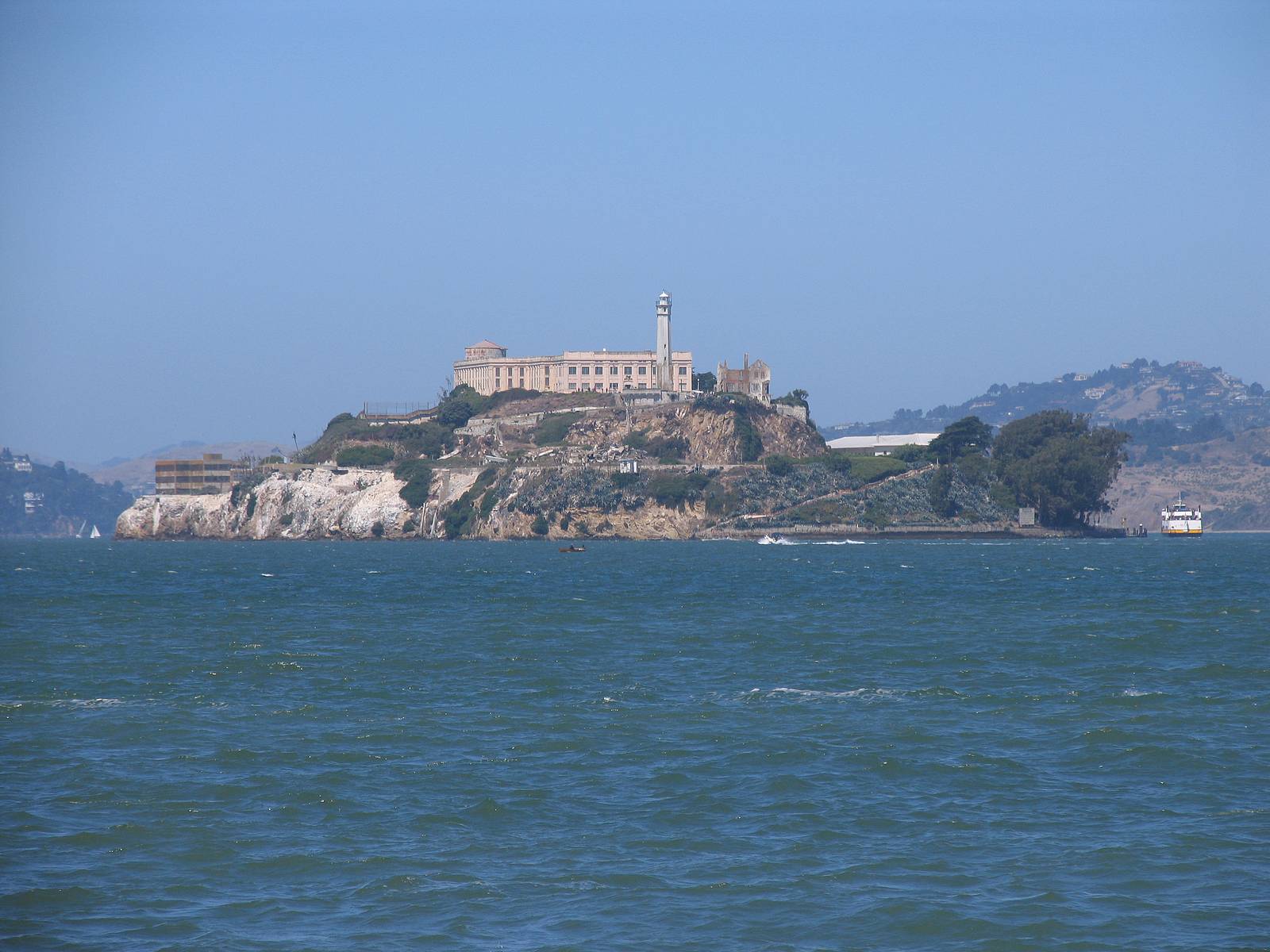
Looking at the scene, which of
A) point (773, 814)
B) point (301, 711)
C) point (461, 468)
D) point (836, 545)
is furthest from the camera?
point (461, 468)

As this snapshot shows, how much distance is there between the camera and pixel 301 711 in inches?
1204

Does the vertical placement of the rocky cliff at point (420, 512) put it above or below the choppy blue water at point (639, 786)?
above

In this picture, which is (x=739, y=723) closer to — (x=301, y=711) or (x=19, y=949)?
(x=301, y=711)

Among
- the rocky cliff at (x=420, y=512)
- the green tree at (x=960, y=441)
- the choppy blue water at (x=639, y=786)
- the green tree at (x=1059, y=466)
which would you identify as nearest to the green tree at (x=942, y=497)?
the green tree at (x=1059, y=466)

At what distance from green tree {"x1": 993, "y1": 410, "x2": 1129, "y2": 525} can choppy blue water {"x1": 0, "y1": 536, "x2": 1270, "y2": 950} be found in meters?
119

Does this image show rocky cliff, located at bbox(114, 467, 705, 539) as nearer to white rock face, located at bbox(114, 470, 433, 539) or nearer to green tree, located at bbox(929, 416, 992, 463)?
white rock face, located at bbox(114, 470, 433, 539)

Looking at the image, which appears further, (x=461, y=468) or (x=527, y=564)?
(x=461, y=468)

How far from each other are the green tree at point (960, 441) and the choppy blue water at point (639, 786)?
13099 centimetres

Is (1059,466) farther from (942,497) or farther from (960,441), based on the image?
(960,441)

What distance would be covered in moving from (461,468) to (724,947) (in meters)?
172

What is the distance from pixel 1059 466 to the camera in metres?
166

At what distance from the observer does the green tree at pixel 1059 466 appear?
16675cm

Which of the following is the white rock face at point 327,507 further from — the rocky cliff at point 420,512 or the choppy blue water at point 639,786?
the choppy blue water at point 639,786

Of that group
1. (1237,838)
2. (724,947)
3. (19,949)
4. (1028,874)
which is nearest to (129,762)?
(19,949)
